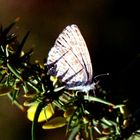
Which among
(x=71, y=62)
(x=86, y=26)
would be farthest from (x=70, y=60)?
(x=86, y=26)

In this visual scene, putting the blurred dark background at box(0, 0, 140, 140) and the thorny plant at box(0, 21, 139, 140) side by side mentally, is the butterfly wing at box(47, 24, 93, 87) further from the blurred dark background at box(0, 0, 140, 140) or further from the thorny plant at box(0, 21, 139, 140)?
the blurred dark background at box(0, 0, 140, 140)

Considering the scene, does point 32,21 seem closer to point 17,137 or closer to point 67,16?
point 67,16

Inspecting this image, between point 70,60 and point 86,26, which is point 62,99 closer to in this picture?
point 70,60

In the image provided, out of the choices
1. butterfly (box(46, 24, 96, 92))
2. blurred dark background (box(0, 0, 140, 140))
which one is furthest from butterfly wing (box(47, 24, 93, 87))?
blurred dark background (box(0, 0, 140, 140))

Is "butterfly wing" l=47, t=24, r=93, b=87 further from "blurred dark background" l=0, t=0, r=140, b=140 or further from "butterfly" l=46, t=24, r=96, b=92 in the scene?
"blurred dark background" l=0, t=0, r=140, b=140

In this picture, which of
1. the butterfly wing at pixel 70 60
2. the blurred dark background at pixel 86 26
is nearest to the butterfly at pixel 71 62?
the butterfly wing at pixel 70 60

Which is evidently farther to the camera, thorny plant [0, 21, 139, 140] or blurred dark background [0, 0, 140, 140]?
blurred dark background [0, 0, 140, 140]
